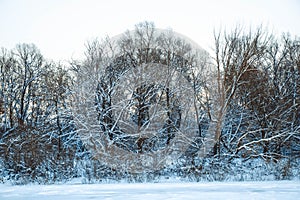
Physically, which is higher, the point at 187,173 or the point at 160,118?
the point at 160,118

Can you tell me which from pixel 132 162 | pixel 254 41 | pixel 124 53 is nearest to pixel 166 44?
pixel 124 53

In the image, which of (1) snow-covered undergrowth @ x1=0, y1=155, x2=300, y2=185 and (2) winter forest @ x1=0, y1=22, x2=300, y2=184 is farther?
(2) winter forest @ x1=0, y1=22, x2=300, y2=184

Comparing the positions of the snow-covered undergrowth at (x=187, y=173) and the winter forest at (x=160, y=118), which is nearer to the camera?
the snow-covered undergrowth at (x=187, y=173)

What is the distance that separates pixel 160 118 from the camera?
55.4ft

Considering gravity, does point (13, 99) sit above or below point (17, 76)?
below

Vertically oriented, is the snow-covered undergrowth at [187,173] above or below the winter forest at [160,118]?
below

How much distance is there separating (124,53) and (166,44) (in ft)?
9.40

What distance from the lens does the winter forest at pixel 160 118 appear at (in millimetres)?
13664

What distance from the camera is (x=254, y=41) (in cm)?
1577

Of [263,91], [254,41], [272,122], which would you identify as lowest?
[272,122]

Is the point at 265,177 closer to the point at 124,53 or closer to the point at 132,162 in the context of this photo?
the point at 132,162

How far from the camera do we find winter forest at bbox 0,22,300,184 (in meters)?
13.7

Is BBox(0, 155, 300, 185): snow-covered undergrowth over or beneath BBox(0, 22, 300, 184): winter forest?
beneath

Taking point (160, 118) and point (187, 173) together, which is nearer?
point (187, 173)
